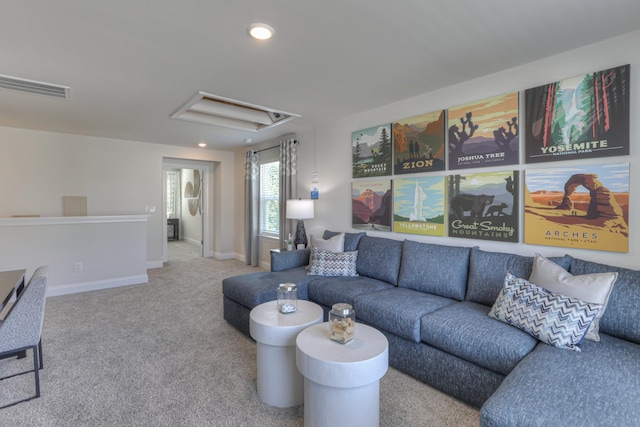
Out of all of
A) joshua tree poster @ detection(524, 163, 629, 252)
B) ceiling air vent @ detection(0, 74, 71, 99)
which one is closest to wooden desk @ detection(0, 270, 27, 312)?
ceiling air vent @ detection(0, 74, 71, 99)

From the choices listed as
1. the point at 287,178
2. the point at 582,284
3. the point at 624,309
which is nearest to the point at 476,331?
the point at 582,284

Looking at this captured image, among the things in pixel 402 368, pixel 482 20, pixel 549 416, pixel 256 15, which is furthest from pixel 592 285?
pixel 256 15

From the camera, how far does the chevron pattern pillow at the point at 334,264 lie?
11.1 feet

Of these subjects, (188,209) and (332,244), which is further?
(188,209)

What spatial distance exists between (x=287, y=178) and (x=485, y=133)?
304 centimetres

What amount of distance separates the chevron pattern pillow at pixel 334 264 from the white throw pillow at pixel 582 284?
5.60ft

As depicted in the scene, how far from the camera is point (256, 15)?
1.92 metres

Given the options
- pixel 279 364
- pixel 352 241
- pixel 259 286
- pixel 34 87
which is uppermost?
pixel 34 87

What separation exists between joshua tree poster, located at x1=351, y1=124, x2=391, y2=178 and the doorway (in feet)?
13.6

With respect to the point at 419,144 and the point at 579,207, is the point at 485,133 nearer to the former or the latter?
the point at 419,144

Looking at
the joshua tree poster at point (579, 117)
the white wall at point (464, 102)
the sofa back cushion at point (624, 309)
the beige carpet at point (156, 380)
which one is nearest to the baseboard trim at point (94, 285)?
the beige carpet at point (156, 380)

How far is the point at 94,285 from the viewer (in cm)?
456

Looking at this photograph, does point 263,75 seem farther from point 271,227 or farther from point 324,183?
point 271,227

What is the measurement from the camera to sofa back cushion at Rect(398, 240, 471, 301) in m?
2.66
